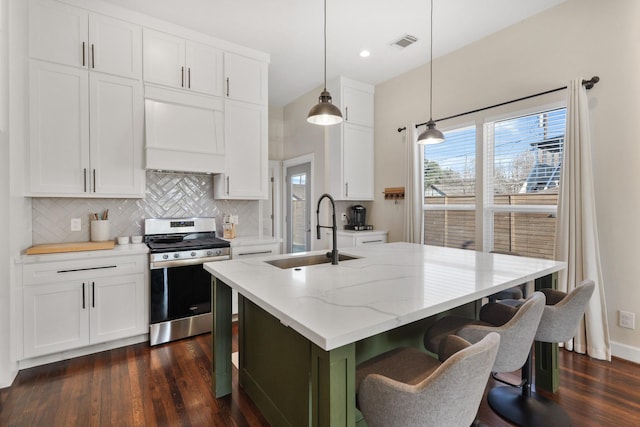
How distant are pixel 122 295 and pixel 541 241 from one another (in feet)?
12.7

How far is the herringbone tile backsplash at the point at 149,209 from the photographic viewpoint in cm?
291

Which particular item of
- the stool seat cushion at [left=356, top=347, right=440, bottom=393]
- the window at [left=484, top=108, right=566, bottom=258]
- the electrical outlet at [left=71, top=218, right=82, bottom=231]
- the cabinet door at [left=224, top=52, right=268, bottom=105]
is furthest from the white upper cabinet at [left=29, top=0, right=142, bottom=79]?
the window at [left=484, top=108, right=566, bottom=258]

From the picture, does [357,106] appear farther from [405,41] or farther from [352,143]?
[405,41]

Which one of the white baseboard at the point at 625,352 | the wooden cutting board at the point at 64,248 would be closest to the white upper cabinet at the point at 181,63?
the wooden cutting board at the point at 64,248

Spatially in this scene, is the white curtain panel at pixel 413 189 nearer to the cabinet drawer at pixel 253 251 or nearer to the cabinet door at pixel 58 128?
the cabinet drawer at pixel 253 251

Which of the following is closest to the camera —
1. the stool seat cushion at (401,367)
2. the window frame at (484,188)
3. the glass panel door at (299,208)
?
the stool seat cushion at (401,367)

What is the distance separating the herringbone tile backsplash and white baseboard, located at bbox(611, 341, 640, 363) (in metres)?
3.68

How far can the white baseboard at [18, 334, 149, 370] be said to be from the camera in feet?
8.09

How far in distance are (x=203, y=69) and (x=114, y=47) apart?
0.80 meters

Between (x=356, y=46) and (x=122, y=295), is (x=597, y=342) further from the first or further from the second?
(x=122, y=295)

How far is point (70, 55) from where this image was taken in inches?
107

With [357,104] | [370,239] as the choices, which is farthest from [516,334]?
[357,104]

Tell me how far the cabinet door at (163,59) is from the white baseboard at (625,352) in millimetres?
4564

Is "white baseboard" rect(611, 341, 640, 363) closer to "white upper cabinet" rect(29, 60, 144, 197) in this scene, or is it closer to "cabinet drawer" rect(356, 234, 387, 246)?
"cabinet drawer" rect(356, 234, 387, 246)
